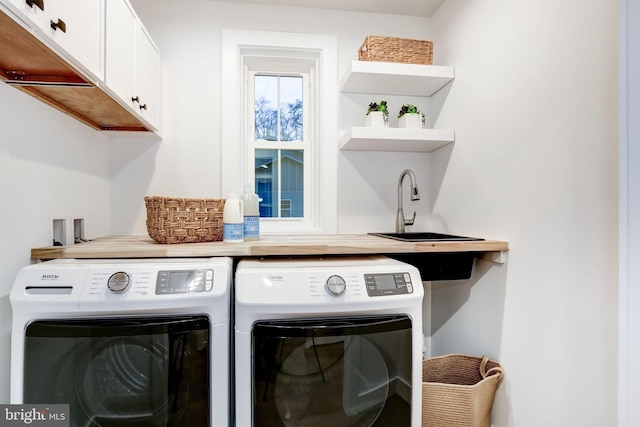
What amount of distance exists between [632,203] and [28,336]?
6.00ft

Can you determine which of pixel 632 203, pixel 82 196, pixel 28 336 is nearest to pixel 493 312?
pixel 632 203

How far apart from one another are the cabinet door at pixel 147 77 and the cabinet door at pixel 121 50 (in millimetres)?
65

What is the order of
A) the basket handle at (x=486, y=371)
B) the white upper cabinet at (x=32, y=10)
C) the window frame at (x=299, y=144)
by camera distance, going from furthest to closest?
1. the window frame at (x=299, y=144)
2. the basket handle at (x=486, y=371)
3. the white upper cabinet at (x=32, y=10)

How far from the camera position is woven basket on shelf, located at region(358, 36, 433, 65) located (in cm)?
191

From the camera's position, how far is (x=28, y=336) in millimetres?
1085

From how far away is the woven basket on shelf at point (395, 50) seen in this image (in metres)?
1.91

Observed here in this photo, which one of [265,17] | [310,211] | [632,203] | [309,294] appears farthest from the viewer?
[310,211]

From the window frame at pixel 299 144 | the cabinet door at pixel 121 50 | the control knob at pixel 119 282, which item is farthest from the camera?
the window frame at pixel 299 144

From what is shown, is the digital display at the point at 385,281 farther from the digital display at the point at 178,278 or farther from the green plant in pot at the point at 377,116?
the green plant in pot at the point at 377,116

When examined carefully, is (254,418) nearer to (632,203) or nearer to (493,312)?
(493,312)

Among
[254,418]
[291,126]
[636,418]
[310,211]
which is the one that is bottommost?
[254,418]

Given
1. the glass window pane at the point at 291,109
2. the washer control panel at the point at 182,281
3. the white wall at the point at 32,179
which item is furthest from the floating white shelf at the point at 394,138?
the white wall at the point at 32,179

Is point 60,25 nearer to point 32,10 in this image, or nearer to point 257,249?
point 32,10

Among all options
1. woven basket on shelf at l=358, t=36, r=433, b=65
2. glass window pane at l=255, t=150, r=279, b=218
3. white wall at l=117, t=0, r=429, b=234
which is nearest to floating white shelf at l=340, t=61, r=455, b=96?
woven basket on shelf at l=358, t=36, r=433, b=65
